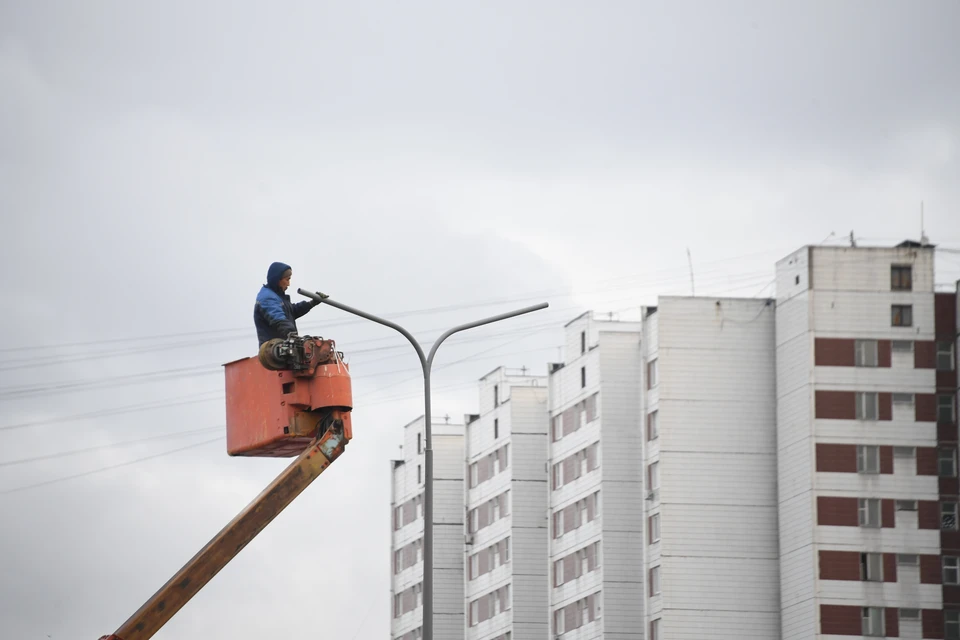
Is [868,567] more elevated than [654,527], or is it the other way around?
[654,527]

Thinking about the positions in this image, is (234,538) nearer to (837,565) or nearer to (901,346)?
(837,565)

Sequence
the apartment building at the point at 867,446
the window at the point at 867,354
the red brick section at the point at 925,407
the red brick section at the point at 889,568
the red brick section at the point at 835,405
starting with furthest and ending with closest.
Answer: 1. the red brick section at the point at 925,407
2. the window at the point at 867,354
3. the red brick section at the point at 835,405
4. the red brick section at the point at 889,568
5. the apartment building at the point at 867,446

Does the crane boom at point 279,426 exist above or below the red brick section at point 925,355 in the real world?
below

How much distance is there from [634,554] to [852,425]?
19154mm

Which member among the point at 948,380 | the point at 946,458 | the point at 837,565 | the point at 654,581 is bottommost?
the point at 654,581

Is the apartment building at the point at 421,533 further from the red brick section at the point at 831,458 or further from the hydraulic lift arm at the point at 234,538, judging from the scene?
the hydraulic lift arm at the point at 234,538

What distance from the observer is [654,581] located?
10569 centimetres

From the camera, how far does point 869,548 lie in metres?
99.6

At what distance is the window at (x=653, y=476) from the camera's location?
105m

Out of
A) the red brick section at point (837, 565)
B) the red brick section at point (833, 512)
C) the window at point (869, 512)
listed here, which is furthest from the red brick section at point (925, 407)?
the red brick section at point (837, 565)

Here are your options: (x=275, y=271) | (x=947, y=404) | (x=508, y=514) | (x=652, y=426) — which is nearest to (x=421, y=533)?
(x=508, y=514)

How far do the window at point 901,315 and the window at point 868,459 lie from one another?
24.3 feet

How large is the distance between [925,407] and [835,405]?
6076 mm

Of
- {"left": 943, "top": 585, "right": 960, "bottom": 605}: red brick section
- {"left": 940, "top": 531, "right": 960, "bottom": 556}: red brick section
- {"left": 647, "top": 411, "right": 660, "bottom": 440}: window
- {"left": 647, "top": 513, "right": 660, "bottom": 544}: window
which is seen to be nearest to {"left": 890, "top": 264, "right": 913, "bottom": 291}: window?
{"left": 940, "top": 531, "right": 960, "bottom": 556}: red brick section
